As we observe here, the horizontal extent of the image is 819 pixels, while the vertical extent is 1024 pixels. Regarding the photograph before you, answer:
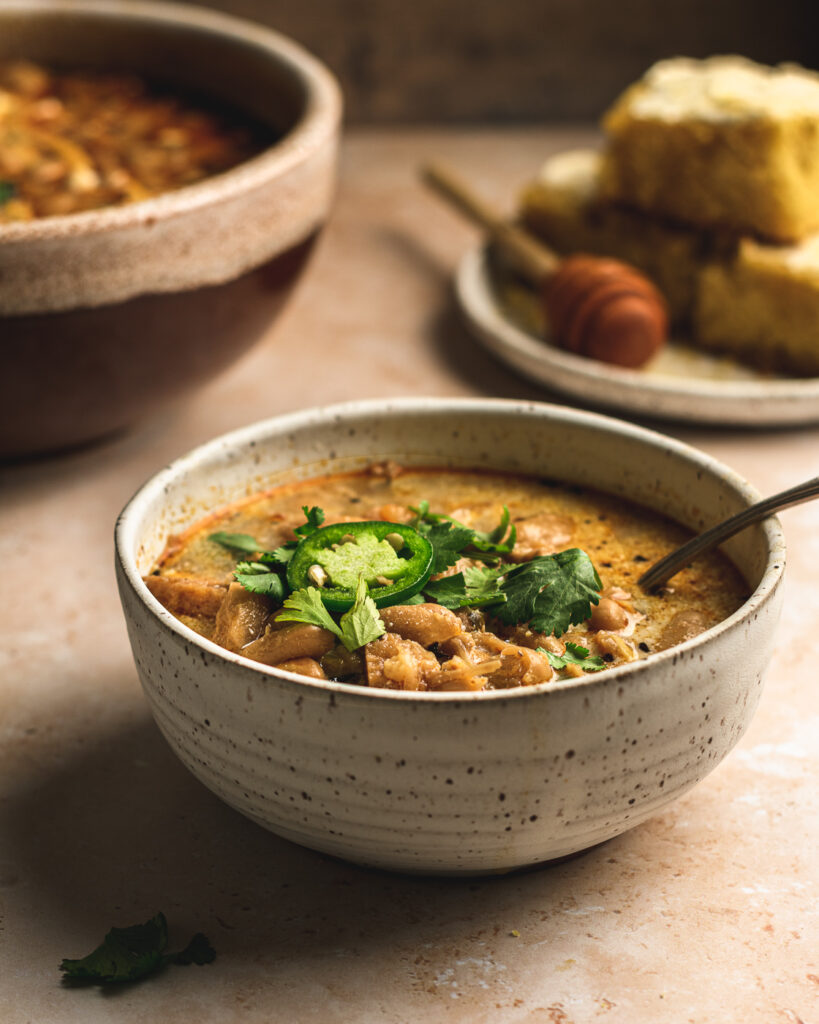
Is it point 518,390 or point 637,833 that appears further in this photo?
point 518,390

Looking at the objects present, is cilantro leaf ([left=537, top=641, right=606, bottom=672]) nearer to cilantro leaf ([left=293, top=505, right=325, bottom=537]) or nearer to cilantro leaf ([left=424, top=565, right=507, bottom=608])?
cilantro leaf ([left=424, top=565, right=507, bottom=608])

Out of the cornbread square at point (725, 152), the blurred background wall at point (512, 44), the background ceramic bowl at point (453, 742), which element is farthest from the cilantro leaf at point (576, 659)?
the blurred background wall at point (512, 44)

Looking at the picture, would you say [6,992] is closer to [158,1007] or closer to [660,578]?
[158,1007]

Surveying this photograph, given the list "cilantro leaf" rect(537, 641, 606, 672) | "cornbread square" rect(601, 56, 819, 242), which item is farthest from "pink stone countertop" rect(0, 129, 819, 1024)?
"cornbread square" rect(601, 56, 819, 242)

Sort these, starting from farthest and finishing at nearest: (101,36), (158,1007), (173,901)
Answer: (101,36) → (173,901) → (158,1007)

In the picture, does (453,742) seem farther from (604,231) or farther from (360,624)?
(604,231)

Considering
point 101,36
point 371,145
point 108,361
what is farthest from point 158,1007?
point 371,145
